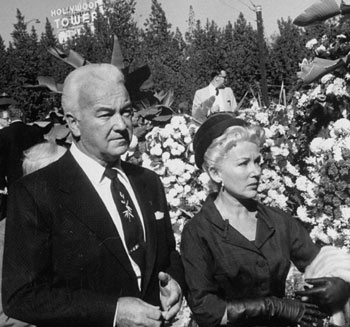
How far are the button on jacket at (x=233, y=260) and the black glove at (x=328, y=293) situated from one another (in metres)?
0.22

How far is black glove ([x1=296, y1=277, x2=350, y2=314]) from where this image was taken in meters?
2.17

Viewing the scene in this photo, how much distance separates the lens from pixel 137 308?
191cm

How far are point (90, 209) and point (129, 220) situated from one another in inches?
6.5

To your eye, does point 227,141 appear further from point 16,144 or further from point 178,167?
point 16,144

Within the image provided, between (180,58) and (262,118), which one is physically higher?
(180,58)

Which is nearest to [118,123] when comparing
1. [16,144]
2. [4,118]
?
[16,144]

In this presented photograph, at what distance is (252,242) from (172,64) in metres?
22.7

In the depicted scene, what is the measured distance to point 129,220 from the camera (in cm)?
214

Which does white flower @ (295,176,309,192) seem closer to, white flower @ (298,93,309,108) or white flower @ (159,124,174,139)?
white flower @ (298,93,309,108)

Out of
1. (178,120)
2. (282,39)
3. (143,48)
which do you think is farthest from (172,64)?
(178,120)

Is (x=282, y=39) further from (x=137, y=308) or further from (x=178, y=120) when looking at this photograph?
(x=137, y=308)

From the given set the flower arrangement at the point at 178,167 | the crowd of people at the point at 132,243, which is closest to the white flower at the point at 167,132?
the flower arrangement at the point at 178,167

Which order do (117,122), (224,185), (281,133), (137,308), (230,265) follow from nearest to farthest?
1. (137,308)
2. (117,122)
3. (230,265)
4. (224,185)
5. (281,133)

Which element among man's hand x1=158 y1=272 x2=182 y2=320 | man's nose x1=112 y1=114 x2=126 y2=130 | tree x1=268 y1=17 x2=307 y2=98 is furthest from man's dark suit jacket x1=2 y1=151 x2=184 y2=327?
tree x1=268 y1=17 x2=307 y2=98
